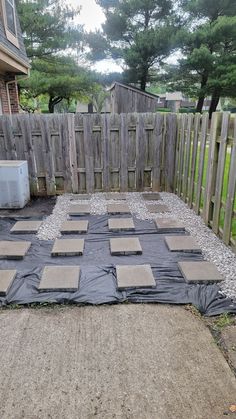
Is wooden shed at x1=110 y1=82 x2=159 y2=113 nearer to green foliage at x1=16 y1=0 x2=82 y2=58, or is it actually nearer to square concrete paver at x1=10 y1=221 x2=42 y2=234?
green foliage at x1=16 y1=0 x2=82 y2=58

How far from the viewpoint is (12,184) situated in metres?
4.79

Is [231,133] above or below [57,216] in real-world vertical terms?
above

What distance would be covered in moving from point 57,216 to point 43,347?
271 cm

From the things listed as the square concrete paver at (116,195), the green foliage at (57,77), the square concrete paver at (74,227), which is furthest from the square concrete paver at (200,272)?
the green foliage at (57,77)

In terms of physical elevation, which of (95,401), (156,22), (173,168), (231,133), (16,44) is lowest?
(95,401)

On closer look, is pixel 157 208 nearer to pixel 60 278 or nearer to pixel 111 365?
pixel 60 278

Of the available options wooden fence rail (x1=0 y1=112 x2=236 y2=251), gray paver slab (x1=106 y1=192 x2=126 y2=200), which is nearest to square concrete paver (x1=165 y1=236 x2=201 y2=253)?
wooden fence rail (x1=0 y1=112 x2=236 y2=251)

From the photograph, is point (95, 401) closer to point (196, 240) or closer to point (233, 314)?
point (233, 314)

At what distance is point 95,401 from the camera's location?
1633mm

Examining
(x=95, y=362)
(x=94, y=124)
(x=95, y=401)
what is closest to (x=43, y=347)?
(x=95, y=362)

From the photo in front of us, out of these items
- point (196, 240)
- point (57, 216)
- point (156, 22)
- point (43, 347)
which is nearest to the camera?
point (43, 347)

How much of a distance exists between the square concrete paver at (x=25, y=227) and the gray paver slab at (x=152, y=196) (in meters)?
2.09

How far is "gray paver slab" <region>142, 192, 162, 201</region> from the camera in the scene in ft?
17.6

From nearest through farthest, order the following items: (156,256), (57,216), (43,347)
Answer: (43,347), (156,256), (57,216)
